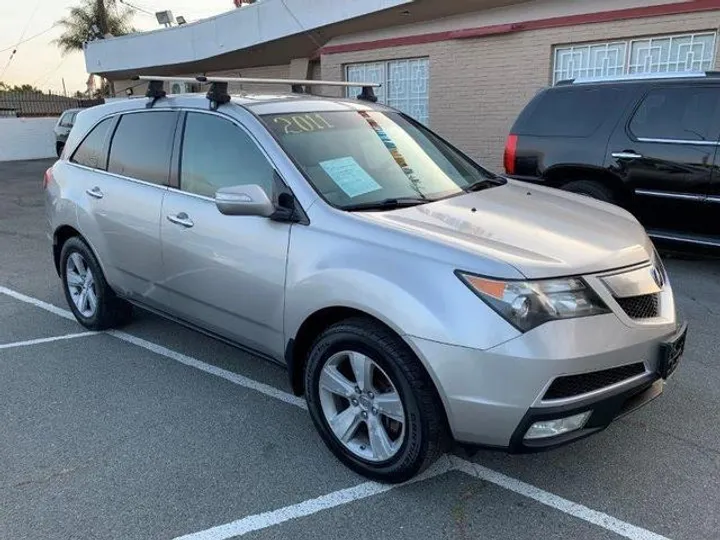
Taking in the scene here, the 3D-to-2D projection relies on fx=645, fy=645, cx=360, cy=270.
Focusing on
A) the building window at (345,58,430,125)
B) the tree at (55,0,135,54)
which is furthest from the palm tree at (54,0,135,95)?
the building window at (345,58,430,125)

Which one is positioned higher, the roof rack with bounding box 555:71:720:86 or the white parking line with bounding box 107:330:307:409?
the roof rack with bounding box 555:71:720:86

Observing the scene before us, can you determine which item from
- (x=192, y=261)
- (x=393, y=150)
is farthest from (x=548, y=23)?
(x=192, y=261)

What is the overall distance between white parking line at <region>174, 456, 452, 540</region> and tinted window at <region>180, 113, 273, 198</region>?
1.57m

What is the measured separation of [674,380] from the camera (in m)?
4.12

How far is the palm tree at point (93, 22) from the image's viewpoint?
34969 millimetres

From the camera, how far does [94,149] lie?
491cm

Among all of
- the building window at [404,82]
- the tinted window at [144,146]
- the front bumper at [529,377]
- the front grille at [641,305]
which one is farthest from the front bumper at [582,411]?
the building window at [404,82]

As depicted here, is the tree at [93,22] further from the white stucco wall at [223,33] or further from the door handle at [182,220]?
the door handle at [182,220]

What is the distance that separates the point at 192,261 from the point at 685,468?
286 centimetres

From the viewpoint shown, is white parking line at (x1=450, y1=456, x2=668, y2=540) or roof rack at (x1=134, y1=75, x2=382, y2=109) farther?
roof rack at (x1=134, y1=75, x2=382, y2=109)

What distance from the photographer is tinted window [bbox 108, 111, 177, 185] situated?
4184 millimetres

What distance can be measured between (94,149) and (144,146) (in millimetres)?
760

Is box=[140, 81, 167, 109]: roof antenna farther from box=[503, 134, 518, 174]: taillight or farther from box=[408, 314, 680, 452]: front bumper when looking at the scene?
box=[503, 134, 518, 174]: taillight

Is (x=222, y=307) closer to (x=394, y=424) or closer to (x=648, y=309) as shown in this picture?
(x=394, y=424)
